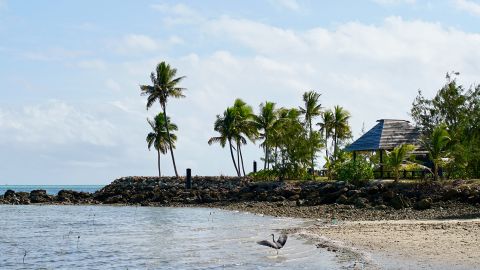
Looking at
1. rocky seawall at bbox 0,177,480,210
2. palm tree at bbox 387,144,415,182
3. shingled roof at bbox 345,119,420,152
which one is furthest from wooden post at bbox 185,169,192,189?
palm tree at bbox 387,144,415,182

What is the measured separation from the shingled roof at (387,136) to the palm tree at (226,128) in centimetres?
1867

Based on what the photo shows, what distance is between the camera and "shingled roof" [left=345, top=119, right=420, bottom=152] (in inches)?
1876

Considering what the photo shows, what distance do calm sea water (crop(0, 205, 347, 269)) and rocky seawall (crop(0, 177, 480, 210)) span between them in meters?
6.32

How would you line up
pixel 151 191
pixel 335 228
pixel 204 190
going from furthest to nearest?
pixel 151 191 < pixel 204 190 < pixel 335 228

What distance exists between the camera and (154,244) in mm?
24297

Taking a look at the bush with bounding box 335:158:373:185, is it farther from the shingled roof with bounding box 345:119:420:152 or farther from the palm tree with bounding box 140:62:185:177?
the palm tree with bounding box 140:62:185:177

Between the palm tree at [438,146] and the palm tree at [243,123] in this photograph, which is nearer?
the palm tree at [438,146]

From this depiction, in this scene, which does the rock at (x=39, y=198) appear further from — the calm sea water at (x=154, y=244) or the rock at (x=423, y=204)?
the rock at (x=423, y=204)

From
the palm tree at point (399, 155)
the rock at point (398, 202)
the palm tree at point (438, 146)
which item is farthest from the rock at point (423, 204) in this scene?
the palm tree at point (438, 146)

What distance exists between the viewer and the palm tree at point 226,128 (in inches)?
2596

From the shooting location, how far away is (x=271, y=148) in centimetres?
6231

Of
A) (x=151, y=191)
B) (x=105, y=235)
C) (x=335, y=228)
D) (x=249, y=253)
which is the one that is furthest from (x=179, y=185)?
(x=249, y=253)

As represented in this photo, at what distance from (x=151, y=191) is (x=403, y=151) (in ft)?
86.5

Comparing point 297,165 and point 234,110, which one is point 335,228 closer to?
point 297,165
